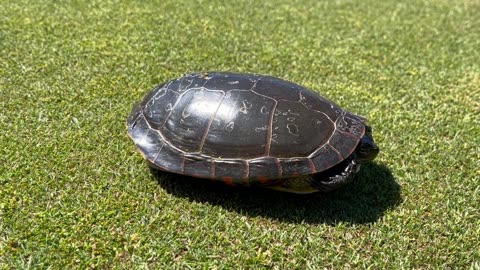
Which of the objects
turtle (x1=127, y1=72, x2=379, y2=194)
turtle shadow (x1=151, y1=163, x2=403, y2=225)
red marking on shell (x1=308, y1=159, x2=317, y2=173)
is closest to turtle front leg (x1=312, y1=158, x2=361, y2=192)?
turtle (x1=127, y1=72, x2=379, y2=194)

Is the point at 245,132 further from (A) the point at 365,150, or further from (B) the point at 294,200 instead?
(A) the point at 365,150

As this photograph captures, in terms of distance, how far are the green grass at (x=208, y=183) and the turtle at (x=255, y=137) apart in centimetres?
31

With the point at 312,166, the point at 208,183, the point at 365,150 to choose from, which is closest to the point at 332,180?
the point at 312,166

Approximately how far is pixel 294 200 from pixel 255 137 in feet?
2.11

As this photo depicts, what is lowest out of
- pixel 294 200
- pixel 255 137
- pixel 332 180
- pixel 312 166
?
pixel 294 200

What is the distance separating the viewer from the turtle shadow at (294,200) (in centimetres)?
306

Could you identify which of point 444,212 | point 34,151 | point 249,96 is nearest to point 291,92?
point 249,96

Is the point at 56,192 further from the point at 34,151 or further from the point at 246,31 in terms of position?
the point at 246,31

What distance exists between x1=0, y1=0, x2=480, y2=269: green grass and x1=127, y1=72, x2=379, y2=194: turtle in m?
0.31

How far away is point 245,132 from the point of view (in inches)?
114

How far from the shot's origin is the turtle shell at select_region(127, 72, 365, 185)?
113 inches

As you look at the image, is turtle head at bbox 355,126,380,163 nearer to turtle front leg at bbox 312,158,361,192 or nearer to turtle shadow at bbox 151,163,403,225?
turtle front leg at bbox 312,158,361,192

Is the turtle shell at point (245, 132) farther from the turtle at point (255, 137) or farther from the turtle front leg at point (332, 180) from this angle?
the turtle front leg at point (332, 180)

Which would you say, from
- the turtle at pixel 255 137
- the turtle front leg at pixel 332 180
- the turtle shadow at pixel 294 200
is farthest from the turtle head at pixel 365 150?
the turtle shadow at pixel 294 200
